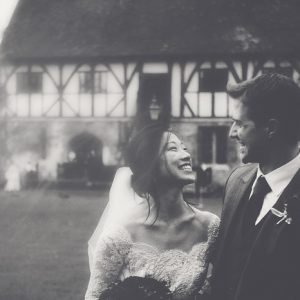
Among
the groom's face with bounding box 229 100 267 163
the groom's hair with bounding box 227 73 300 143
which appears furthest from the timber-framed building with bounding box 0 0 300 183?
the groom's hair with bounding box 227 73 300 143

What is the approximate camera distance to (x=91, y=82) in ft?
83.9

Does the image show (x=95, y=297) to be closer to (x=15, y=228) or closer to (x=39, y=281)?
(x=39, y=281)

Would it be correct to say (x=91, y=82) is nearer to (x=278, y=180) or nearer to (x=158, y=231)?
(x=158, y=231)

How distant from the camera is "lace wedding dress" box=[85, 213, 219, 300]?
393 cm

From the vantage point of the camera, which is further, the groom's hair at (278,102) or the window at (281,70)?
the window at (281,70)

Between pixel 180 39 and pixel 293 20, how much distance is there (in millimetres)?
4980

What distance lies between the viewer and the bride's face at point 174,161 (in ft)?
13.4

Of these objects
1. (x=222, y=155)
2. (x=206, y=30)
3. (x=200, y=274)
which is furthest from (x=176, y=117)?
(x=200, y=274)

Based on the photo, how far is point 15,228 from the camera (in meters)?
14.3

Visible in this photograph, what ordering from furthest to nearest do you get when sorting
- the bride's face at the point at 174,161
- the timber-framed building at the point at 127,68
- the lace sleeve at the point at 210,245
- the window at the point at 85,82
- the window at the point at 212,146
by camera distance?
the window at the point at 85,82 < the window at the point at 212,146 < the timber-framed building at the point at 127,68 < the lace sleeve at the point at 210,245 < the bride's face at the point at 174,161

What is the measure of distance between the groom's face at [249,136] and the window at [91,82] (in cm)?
2157

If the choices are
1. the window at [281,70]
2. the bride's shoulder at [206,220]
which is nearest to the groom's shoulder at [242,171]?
the bride's shoulder at [206,220]

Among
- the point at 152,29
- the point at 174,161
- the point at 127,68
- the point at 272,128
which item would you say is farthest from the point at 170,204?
the point at 152,29

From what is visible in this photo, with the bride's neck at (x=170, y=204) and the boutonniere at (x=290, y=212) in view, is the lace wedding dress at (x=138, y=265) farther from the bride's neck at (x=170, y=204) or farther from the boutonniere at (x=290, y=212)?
the boutonniere at (x=290, y=212)
